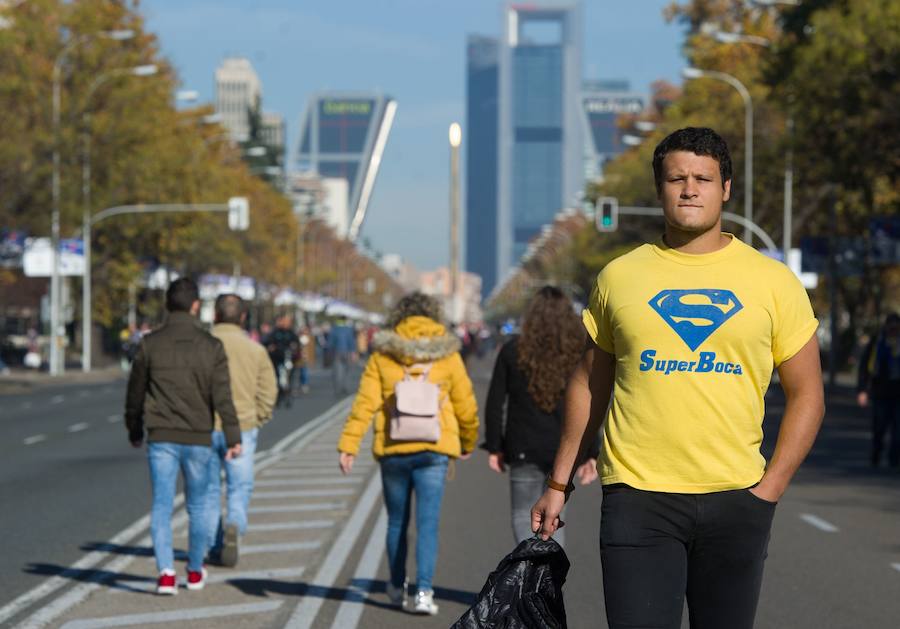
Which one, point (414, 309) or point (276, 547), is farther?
point (276, 547)

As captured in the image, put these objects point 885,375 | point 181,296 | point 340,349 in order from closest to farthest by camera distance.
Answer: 1. point 181,296
2. point 885,375
3. point 340,349

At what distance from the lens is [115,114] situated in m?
54.8

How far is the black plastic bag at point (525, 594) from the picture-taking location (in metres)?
4.82

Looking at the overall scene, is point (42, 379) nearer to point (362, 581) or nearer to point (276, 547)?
point (276, 547)

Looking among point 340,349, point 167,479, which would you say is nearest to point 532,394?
point 167,479

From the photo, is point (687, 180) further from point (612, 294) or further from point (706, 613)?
point (706, 613)

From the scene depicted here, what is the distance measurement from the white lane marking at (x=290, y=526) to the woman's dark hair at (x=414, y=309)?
14.3 feet

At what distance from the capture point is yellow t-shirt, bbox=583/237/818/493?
4.62 metres

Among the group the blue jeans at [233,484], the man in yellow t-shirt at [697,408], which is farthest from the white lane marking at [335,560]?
the man in yellow t-shirt at [697,408]

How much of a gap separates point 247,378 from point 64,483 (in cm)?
671

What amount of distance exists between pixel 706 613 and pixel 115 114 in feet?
170

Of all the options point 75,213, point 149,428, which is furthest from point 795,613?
point 75,213

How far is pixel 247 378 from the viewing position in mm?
11094

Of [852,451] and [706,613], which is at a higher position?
[706,613]
